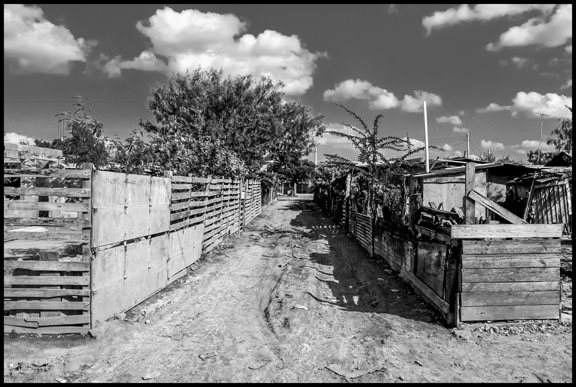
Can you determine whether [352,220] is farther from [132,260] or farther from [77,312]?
[77,312]

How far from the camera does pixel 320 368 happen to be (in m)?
4.20

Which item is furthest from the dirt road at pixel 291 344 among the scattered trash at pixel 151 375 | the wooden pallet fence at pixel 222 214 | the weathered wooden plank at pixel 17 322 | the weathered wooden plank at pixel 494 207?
the wooden pallet fence at pixel 222 214

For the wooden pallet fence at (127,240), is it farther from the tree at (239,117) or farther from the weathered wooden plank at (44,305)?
the tree at (239,117)

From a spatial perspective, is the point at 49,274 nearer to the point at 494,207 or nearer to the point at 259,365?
the point at 259,365

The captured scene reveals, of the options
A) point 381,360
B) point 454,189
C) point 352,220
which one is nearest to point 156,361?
point 381,360

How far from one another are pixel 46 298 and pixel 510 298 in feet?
19.5

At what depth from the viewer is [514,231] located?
17.4ft

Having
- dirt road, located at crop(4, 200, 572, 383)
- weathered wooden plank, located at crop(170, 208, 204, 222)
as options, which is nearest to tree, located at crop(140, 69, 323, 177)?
weathered wooden plank, located at crop(170, 208, 204, 222)

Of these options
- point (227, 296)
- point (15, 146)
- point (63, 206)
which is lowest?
point (227, 296)

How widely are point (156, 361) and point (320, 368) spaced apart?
1.78 meters

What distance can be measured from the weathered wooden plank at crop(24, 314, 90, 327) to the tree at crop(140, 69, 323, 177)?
1245cm

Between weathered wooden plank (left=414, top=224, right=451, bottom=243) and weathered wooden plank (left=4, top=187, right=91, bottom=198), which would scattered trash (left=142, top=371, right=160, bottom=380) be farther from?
weathered wooden plank (left=414, top=224, right=451, bottom=243)

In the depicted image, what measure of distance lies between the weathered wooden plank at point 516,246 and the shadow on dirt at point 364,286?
1234mm

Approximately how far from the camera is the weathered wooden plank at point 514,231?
5234 millimetres
